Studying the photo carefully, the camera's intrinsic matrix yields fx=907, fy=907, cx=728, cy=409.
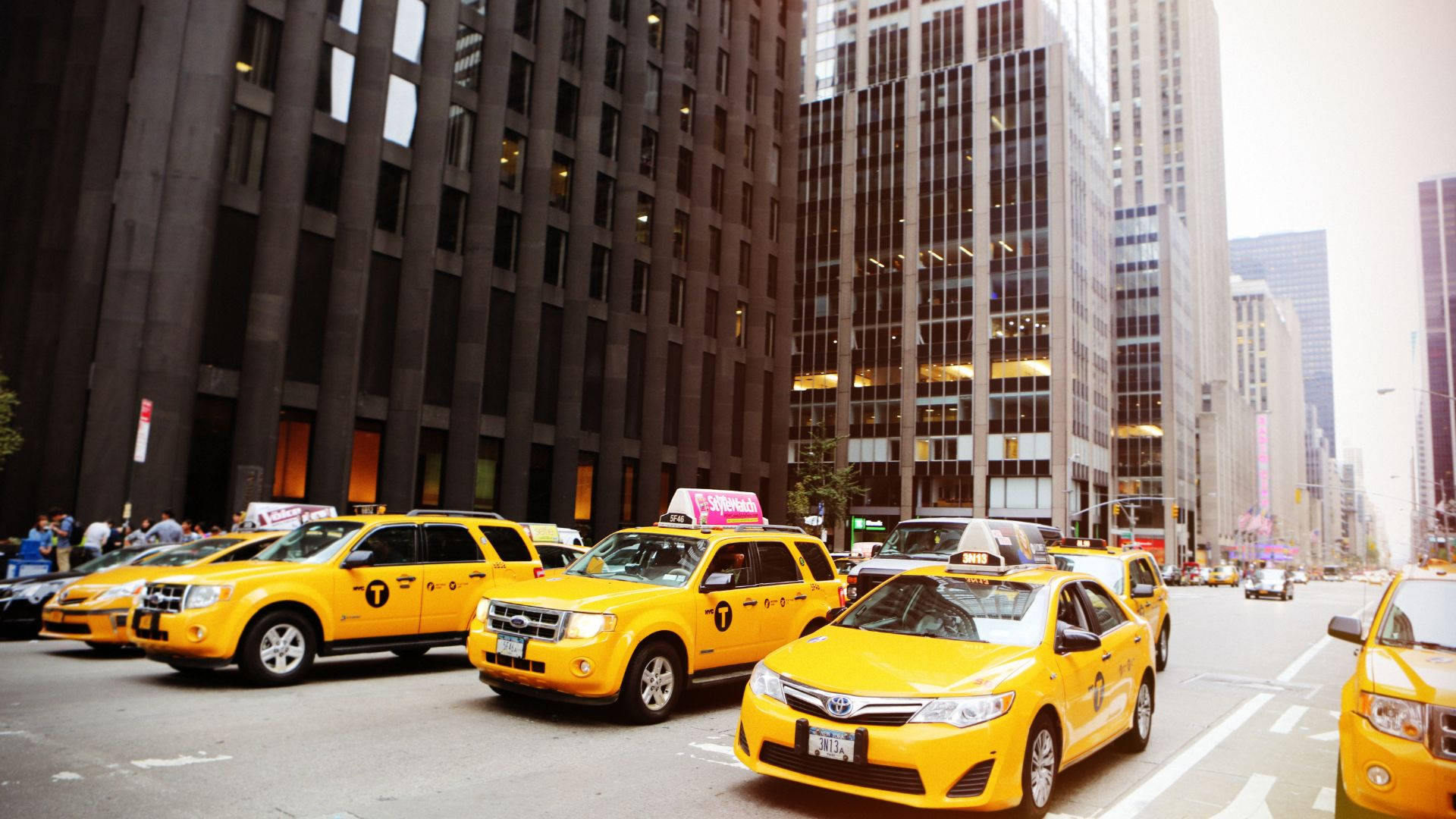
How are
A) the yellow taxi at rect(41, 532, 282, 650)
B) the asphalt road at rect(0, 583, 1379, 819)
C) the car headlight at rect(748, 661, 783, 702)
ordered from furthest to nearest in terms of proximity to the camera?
A: 1. the yellow taxi at rect(41, 532, 282, 650)
2. the car headlight at rect(748, 661, 783, 702)
3. the asphalt road at rect(0, 583, 1379, 819)

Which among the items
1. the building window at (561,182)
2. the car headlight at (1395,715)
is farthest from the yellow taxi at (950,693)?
the building window at (561,182)

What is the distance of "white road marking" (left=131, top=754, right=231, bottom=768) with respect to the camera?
648 cm

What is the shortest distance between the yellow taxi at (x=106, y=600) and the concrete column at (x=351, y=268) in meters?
15.9

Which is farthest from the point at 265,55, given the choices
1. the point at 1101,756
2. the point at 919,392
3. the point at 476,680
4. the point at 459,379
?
the point at 919,392

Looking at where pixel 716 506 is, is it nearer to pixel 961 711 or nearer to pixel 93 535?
pixel 961 711

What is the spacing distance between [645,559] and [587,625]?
5.54ft

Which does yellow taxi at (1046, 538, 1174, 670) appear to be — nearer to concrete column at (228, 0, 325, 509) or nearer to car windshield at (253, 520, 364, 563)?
car windshield at (253, 520, 364, 563)

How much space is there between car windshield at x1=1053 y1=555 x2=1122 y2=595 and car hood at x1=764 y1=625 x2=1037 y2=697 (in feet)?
22.4

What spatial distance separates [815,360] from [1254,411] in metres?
122

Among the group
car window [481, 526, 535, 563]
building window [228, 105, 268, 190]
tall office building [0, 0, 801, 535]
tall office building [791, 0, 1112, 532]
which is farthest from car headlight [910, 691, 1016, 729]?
tall office building [791, 0, 1112, 532]

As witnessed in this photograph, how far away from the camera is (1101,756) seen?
25.9ft

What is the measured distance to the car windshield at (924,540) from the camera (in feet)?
47.7

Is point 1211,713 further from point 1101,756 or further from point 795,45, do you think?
point 795,45

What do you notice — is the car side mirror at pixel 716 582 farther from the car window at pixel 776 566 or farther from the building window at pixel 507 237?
the building window at pixel 507 237
